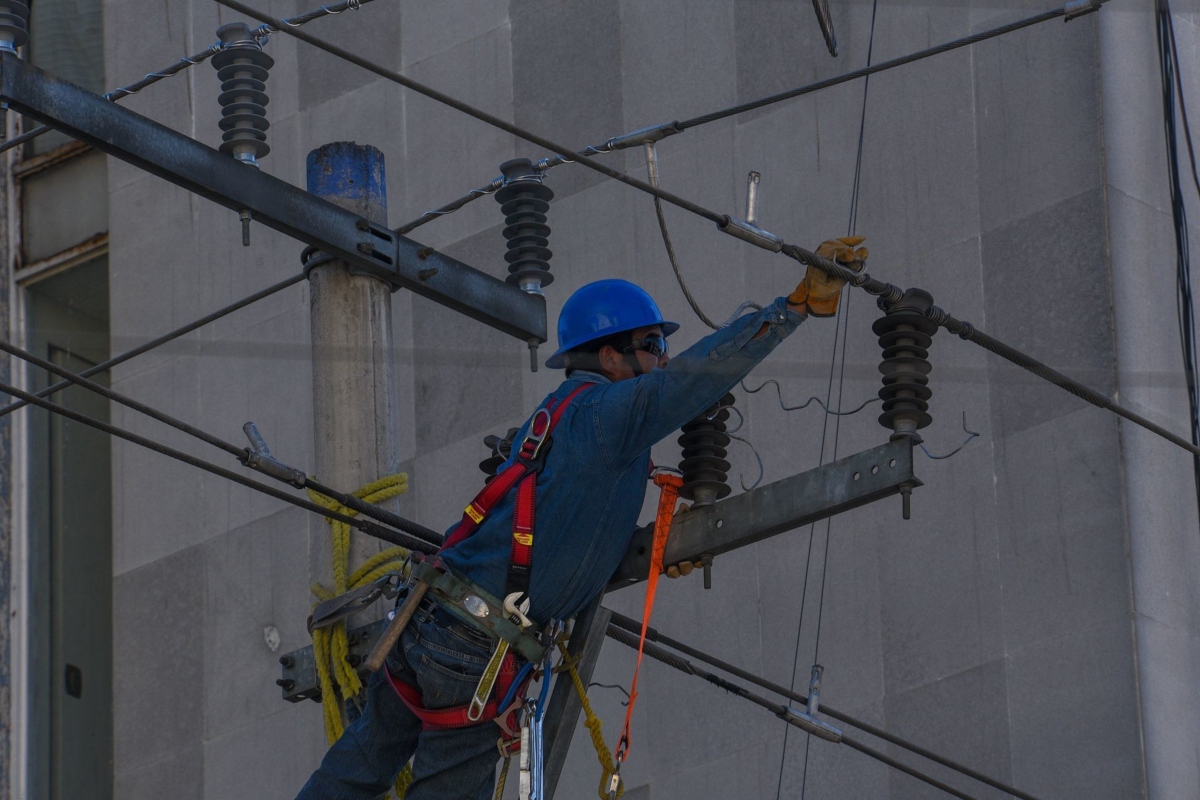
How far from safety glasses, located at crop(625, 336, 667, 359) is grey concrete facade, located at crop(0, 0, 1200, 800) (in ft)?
3.81

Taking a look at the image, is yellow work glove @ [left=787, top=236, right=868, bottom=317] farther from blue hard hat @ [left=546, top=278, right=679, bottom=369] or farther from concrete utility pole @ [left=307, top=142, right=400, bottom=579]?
concrete utility pole @ [left=307, top=142, right=400, bottom=579]

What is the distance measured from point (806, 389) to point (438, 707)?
17.0ft

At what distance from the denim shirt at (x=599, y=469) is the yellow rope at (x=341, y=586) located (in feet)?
1.78

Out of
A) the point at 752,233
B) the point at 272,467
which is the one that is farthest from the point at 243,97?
the point at 752,233

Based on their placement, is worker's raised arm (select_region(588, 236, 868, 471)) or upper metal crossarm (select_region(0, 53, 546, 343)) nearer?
worker's raised arm (select_region(588, 236, 868, 471))

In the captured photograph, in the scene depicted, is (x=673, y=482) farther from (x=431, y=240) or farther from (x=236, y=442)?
(x=236, y=442)

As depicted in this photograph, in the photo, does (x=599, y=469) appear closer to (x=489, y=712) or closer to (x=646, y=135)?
(x=489, y=712)

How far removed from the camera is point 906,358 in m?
7.89

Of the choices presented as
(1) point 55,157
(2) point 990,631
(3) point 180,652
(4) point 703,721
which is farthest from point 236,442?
(2) point 990,631

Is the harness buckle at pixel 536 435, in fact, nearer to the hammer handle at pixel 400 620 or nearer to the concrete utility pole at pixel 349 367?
the hammer handle at pixel 400 620

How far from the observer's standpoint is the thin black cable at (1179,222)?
11711 millimetres

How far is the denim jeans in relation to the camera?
8.27m

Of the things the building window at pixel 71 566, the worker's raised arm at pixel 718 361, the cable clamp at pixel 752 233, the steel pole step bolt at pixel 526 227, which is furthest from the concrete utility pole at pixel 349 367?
the building window at pixel 71 566

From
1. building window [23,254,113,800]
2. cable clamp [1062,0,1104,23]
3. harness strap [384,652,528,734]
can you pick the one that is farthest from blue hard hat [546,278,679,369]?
building window [23,254,113,800]
